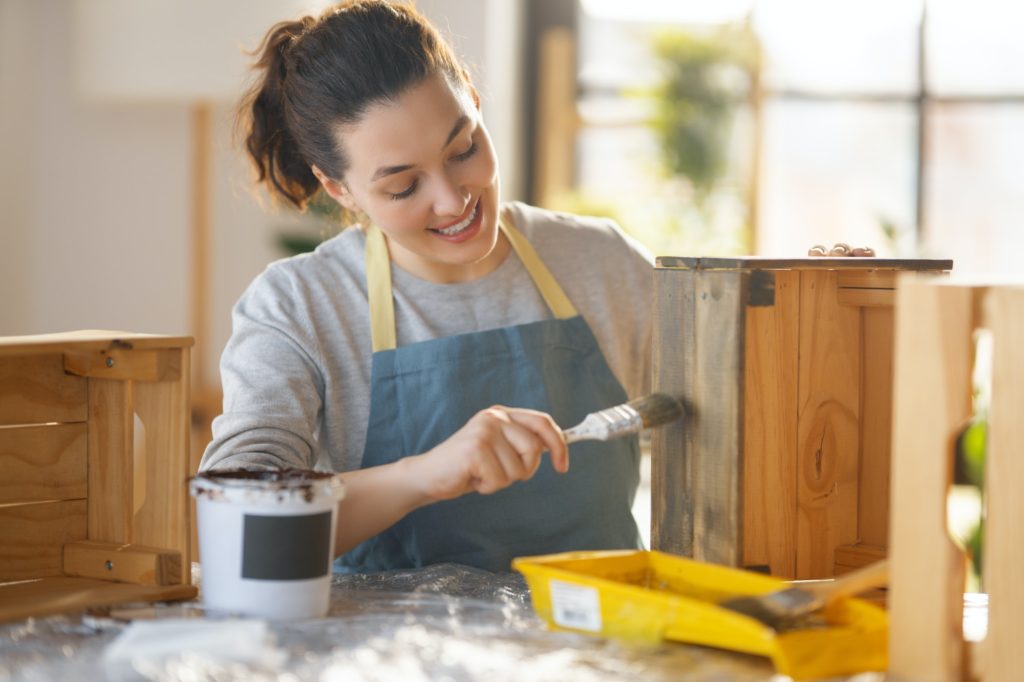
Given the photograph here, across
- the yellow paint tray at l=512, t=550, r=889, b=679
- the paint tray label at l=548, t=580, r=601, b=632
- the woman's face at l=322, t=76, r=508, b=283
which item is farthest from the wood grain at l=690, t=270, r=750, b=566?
the woman's face at l=322, t=76, r=508, b=283

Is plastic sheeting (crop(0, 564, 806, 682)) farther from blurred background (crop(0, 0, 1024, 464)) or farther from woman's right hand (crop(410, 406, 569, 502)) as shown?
blurred background (crop(0, 0, 1024, 464))

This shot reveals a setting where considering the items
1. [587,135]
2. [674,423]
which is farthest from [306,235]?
[674,423]

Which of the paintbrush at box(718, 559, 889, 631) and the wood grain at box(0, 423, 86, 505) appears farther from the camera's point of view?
the wood grain at box(0, 423, 86, 505)

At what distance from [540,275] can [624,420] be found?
0.51 metres

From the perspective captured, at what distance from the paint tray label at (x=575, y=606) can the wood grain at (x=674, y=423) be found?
0.88 feet

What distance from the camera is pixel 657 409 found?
1268 millimetres

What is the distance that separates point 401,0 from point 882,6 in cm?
251

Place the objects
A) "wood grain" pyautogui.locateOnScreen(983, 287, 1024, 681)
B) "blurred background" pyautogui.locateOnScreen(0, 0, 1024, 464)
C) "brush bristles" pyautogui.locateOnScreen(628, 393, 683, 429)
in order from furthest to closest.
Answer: "blurred background" pyautogui.locateOnScreen(0, 0, 1024, 464) → "brush bristles" pyautogui.locateOnScreen(628, 393, 683, 429) → "wood grain" pyautogui.locateOnScreen(983, 287, 1024, 681)

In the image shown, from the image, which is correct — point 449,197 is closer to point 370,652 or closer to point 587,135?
point 370,652

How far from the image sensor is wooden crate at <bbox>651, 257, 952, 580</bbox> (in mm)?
1255

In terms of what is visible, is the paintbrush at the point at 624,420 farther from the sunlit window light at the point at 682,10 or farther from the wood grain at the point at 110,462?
the sunlit window light at the point at 682,10

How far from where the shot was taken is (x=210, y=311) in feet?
11.4

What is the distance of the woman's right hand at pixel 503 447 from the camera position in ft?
4.00

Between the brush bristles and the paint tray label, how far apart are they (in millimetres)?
240
